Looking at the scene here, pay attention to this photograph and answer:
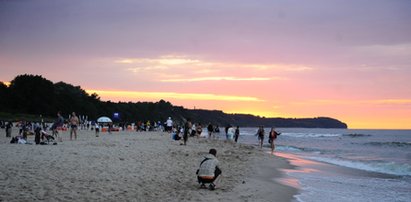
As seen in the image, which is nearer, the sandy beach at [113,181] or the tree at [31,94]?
the sandy beach at [113,181]

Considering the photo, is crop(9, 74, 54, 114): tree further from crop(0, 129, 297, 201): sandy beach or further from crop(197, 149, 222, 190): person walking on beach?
crop(197, 149, 222, 190): person walking on beach

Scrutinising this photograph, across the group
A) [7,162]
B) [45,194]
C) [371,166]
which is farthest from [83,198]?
[371,166]

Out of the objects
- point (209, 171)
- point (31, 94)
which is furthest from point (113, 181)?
point (31, 94)

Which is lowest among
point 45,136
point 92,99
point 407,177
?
point 407,177

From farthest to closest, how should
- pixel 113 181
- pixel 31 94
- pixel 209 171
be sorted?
pixel 31 94 < pixel 209 171 < pixel 113 181

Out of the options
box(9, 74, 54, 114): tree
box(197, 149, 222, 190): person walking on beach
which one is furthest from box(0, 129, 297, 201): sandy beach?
box(9, 74, 54, 114): tree

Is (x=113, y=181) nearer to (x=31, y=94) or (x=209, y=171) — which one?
(x=209, y=171)

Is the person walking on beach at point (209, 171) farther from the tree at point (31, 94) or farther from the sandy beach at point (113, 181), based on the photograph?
the tree at point (31, 94)

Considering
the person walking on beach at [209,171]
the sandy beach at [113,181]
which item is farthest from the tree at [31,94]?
the person walking on beach at [209,171]

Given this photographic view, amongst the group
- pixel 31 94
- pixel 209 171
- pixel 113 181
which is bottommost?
pixel 113 181

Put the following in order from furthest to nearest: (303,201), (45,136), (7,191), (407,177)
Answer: (45,136) < (407,177) < (303,201) < (7,191)

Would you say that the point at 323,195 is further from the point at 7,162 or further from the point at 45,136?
the point at 45,136

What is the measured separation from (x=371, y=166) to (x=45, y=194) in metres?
19.3

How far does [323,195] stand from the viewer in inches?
456
